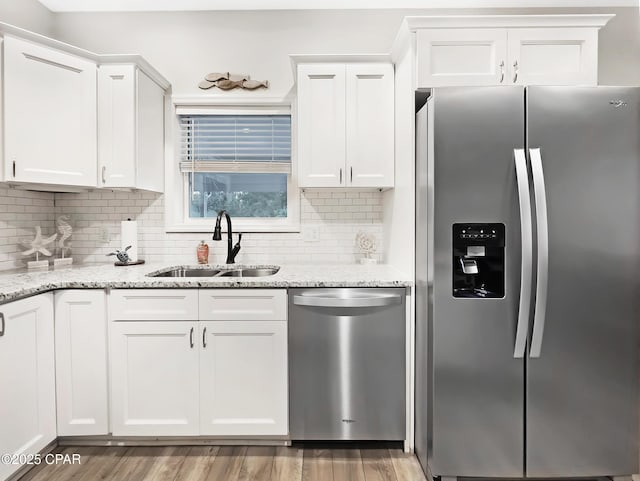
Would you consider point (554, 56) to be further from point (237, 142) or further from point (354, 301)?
point (237, 142)

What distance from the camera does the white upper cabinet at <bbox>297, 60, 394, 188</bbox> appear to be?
2574 mm

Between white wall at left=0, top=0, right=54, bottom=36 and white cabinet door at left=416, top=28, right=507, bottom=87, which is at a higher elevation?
white wall at left=0, top=0, right=54, bottom=36

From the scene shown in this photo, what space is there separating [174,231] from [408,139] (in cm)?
179

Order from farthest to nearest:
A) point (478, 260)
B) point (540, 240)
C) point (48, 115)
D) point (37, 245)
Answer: point (37, 245)
point (48, 115)
point (478, 260)
point (540, 240)

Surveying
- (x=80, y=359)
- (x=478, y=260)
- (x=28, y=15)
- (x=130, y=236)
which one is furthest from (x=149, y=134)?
(x=478, y=260)

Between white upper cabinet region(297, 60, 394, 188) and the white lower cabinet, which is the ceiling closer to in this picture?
white upper cabinet region(297, 60, 394, 188)

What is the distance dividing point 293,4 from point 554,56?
172 centimetres

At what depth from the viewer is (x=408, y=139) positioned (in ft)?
7.34

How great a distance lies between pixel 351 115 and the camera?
8.45 ft

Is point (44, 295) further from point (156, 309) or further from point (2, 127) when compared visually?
point (2, 127)

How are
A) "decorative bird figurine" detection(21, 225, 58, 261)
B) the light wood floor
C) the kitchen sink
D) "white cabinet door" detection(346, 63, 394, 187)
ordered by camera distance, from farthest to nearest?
the kitchen sink
"decorative bird figurine" detection(21, 225, 58, 261)
"white cabinet door" detection(346, 63, 394, 187)
the light wood floor

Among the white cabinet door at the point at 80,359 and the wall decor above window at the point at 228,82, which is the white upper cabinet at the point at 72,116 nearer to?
the wall decor above window at the point at 228,82

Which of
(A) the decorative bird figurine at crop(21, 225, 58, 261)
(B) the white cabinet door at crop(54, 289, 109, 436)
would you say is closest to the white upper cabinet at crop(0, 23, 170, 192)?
(A) the decorative bird figurine at crop(21, 225, 58, 261)

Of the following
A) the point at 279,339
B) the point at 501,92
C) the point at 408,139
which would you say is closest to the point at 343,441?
the point at 279,339
